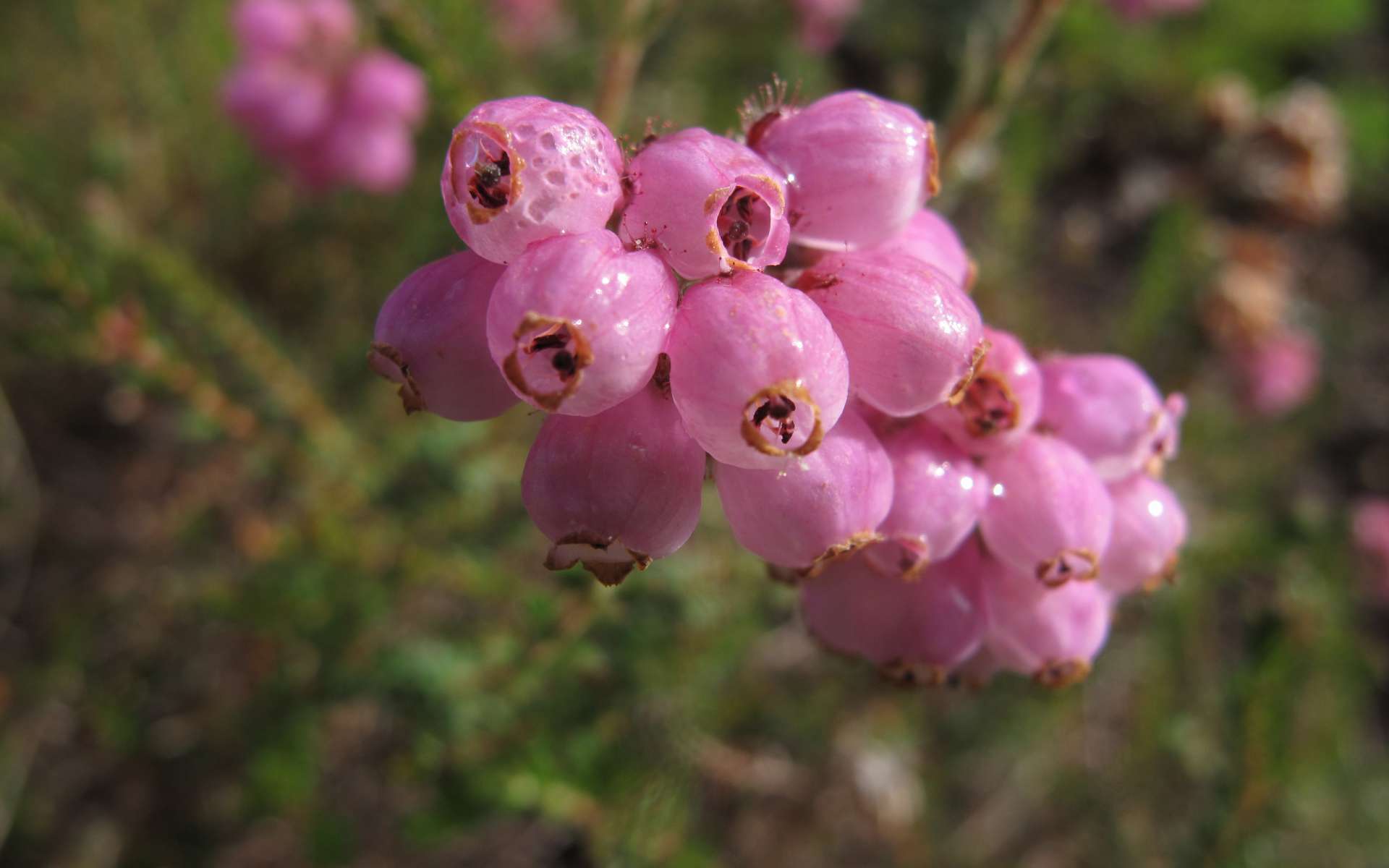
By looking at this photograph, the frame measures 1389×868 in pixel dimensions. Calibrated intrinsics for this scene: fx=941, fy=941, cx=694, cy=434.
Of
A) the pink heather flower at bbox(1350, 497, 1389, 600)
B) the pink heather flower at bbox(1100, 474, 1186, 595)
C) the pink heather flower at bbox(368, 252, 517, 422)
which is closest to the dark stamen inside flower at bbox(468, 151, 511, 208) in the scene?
the pink heather flower at bbox(368, 252, 517, 422)

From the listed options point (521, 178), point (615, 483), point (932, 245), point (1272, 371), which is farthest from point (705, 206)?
point (1272, 371)

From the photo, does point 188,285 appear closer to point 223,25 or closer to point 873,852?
point 223,25

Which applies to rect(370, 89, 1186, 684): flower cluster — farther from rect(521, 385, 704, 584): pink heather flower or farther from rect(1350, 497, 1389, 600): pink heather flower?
rect(1350, 497, 1389, 600): pink heather flower

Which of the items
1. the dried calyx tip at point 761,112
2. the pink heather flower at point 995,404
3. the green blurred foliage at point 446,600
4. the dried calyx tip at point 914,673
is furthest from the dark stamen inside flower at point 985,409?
the green blurred foliage at point 446,600

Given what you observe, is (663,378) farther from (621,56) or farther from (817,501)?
(621,56)

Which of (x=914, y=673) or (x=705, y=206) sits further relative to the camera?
(x=914, y=673)

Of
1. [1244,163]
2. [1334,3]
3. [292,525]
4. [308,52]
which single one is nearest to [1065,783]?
[1244,163]
